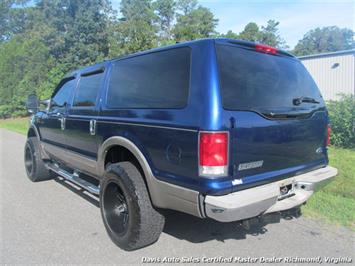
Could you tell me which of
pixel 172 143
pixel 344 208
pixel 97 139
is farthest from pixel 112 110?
pixel 344 208

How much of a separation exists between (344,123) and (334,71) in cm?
1618

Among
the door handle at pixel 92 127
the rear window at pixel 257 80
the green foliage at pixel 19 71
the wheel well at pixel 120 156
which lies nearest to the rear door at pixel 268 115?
the rear window at pixel 257 80

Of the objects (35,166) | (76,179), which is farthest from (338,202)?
(35,166)

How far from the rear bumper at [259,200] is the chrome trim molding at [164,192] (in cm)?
16

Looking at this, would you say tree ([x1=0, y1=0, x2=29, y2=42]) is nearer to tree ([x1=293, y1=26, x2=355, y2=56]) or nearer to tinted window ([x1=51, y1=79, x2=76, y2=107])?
tinted window ([x1=51, y1=79, x2=76, y2=107])

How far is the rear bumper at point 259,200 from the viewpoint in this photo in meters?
2.75

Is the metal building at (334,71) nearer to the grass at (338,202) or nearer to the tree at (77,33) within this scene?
the grass at (338,202)

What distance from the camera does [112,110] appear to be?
3.93 meters

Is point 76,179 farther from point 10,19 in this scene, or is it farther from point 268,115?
point 10,19

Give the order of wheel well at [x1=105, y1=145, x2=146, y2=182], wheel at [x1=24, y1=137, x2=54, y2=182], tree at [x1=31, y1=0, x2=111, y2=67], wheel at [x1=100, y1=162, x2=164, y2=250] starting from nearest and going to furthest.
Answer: wheel at [x1=100, y1=162, x2=164, y2=250], wheel well at [x1=105, y1=145, x2=146, y2=182], wheel at [x1=24, y1=137, x2=54, y2=182], tree at [x1=31, y1=0, x2=111, y2=67]

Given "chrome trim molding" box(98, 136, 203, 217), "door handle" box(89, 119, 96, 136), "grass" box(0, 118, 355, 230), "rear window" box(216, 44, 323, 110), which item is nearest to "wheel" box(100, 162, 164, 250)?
"chrome trim molding" box(98, 136, 203, 217)

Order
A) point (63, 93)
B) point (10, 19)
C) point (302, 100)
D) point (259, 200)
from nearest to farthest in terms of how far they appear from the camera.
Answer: point (259, 200) < point (302, 100) < point (63, 93) < point (10, 19)

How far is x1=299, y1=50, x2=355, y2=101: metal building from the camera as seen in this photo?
21875mm

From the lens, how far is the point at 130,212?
344cm
